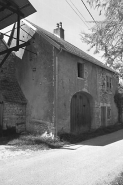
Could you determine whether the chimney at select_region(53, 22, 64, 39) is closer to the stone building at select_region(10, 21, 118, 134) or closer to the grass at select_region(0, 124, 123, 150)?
the stone building at select_region(10, 21, 118, 134)

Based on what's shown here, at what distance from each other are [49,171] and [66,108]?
6.10 meters

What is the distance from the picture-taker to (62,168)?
217 inches

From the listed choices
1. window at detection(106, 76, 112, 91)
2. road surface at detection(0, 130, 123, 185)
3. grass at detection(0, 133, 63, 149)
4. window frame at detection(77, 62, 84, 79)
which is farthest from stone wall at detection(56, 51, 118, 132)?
road surface at detection(0, 130, 123, 185)

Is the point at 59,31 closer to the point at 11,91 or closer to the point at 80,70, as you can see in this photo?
the point at 80,70

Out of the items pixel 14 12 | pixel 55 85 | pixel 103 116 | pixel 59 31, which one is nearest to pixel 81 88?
pixel 55 85

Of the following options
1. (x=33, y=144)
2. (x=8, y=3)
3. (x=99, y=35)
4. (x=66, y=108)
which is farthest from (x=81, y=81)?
(x=99, y=35)

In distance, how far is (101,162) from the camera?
615cm

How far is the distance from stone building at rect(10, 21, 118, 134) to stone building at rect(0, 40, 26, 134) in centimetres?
35

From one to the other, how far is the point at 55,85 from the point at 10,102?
3.07 m

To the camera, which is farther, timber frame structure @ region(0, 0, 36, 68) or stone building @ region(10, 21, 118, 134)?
stone building @ region(10, 21, 118, 134)

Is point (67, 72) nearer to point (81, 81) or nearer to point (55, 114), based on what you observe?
point (81, 81)

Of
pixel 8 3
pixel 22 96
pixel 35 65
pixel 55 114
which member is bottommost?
pixel 55 114

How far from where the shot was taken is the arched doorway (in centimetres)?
1229

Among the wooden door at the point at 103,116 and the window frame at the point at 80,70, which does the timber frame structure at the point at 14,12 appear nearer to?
the window frame at the point at 80,70
